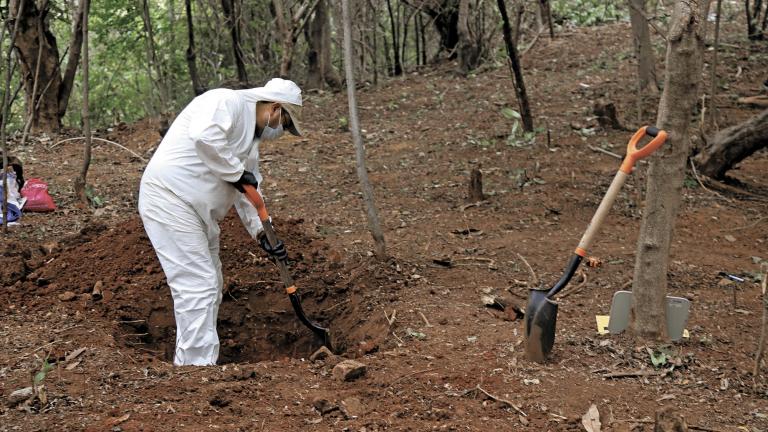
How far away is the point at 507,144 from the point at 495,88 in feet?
7.76

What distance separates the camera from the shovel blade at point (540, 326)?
395cm

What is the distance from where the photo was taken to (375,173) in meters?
8.29

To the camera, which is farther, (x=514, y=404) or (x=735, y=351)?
(x=735, y=351)

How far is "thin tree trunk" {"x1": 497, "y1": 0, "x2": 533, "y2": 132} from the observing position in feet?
24.8

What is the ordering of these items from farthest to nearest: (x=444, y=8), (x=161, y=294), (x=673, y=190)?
(x=444, y=8), (x=161, y=294), (x=673, y=190)

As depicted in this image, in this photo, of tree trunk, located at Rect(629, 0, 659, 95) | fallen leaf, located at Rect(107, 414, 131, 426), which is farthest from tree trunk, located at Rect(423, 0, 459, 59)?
fallen leaf, located at Rect(107, 414, 131, 426)

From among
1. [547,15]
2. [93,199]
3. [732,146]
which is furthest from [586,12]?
[93,199]

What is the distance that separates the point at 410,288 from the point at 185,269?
1507 mm

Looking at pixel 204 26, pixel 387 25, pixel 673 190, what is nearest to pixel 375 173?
pixel 673 190

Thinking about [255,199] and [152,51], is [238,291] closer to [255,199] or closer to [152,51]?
[255,199]

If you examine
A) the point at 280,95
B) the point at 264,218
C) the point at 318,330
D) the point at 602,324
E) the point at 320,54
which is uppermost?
the point at 320,54

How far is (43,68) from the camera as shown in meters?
9.79

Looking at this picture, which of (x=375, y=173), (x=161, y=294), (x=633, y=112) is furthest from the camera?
(x=633, y=112)

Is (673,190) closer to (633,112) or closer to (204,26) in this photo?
(633,112)
